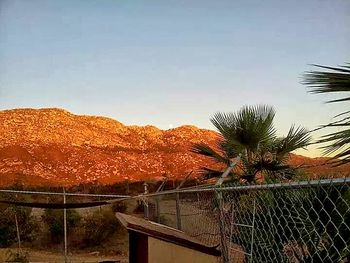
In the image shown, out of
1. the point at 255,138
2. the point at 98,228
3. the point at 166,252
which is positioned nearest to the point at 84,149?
the point at 98,228

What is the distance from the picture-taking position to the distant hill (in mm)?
35688

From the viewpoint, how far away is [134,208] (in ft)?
60.1

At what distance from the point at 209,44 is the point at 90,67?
6678 millimetres

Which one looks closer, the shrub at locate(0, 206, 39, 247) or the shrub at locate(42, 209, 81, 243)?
the shrub at locate(0, 206, 39, 247)

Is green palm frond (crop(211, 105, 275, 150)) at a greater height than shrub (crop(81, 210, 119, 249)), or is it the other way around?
green palm frond (crop(211, 105, 275, 150))

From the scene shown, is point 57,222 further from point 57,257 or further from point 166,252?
point 166,252

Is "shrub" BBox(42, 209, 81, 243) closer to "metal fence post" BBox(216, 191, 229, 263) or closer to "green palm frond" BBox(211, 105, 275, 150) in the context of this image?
"green palm frond" BBox(211, 105, 275, 150)

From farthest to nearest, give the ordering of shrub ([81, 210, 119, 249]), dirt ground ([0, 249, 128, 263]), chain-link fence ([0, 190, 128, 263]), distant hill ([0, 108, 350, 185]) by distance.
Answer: distant hill ([0, 108, 350, 185]) → shrub ([81, 210, 119, 249]) → chain-link fence ([0, 190, 128, 263]) → dirt ground ([0, 249, 128, 263])

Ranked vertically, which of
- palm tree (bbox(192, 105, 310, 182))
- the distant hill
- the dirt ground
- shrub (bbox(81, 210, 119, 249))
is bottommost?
the dirt ground

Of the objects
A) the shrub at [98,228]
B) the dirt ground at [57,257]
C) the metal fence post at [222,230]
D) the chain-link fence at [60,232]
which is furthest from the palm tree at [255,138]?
the shrub at [98,228]

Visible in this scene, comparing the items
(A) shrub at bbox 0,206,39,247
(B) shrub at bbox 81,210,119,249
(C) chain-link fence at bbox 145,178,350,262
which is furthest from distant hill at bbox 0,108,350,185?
(C) chain-link fence at bbox 145,178,350,262

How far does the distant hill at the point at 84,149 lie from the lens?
3569cm

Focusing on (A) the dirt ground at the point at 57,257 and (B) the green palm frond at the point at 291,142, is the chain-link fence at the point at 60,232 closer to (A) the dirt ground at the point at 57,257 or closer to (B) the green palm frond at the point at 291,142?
(A) the dirt ground at the point at 57,257

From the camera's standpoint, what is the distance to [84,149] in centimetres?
4184
